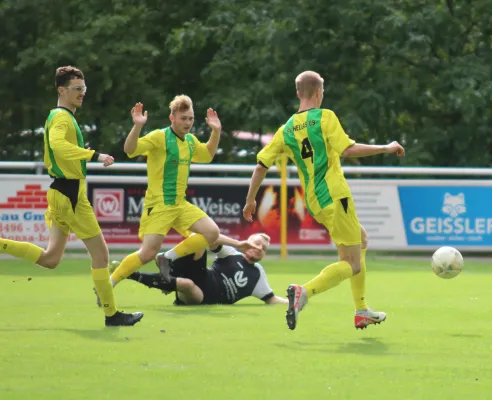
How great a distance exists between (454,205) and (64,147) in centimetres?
1147

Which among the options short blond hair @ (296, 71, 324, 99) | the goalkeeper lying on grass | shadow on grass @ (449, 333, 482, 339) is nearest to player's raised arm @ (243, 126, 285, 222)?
short blond hair @ (296, 71, 324, 99)

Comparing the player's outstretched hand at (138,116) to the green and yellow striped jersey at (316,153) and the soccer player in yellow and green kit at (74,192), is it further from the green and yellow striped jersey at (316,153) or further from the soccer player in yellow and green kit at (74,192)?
the green and yellow striped jersey at (316,153)

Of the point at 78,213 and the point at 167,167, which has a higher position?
the point at 167,167

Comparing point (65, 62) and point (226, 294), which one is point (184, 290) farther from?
point (65, 62)

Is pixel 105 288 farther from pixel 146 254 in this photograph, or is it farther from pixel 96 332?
pixel 146 254

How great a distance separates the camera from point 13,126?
1024 inches

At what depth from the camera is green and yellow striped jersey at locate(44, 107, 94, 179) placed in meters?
10.1

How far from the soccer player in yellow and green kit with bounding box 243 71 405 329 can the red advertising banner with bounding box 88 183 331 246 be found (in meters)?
10.1

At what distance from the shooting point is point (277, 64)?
24.2 metres

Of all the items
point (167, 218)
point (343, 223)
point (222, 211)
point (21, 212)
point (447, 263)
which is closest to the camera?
point (343, 223)

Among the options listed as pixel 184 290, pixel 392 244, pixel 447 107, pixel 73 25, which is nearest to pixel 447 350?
pixel 184 290

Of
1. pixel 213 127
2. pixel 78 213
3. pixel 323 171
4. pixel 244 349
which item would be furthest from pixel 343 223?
pixel 213 127

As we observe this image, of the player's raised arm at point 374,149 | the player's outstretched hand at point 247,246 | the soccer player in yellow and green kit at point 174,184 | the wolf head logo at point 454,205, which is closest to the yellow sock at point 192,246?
the soccer player in yellow and green kit at point 174,184

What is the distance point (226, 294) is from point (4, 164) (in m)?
8.86
